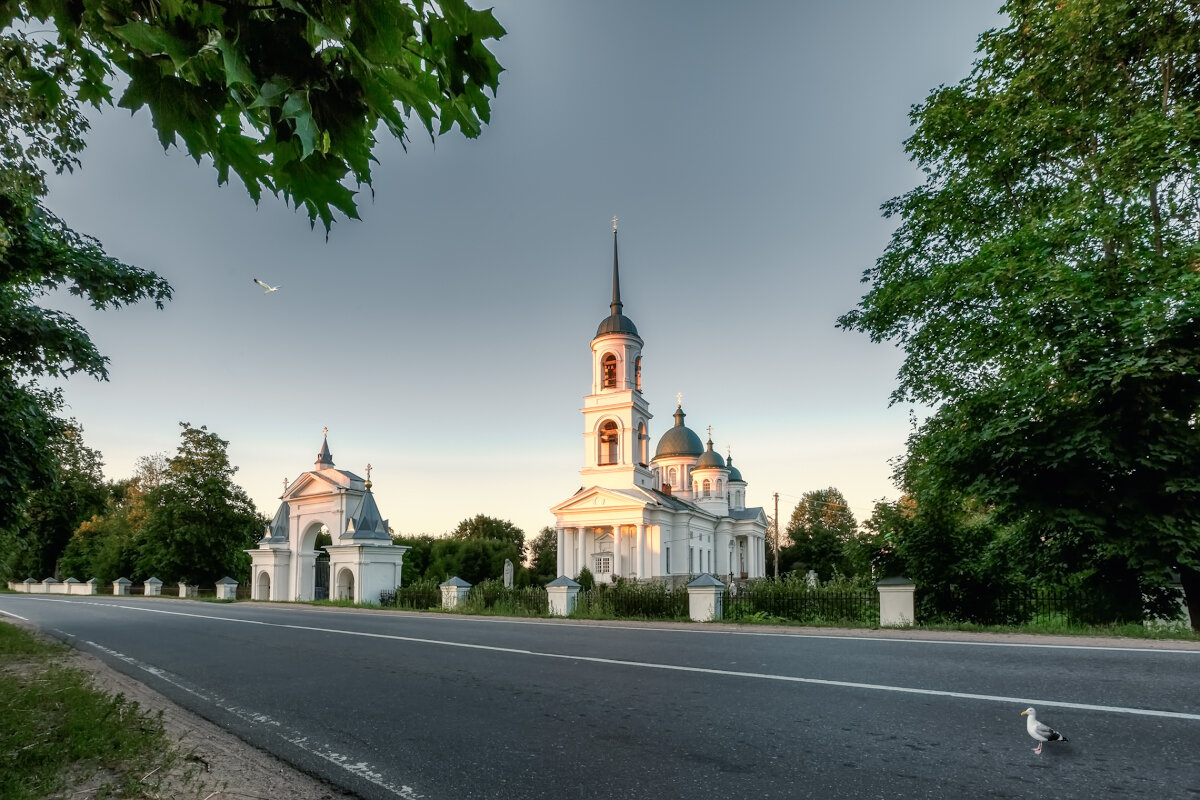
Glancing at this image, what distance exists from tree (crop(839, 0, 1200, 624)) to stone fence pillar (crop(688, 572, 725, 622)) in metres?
5.44

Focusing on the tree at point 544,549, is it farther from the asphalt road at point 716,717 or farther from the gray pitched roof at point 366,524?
the asphalt road at point 716,717

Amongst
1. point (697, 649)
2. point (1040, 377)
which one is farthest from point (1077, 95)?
point (697, 649)

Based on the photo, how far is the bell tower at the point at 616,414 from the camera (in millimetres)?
50938

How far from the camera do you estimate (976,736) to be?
4457 millimetres

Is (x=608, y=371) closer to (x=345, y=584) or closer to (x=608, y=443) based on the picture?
(x=608, y=443)

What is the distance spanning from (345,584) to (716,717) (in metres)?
27.3

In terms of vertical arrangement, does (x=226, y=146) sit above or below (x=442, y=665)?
above

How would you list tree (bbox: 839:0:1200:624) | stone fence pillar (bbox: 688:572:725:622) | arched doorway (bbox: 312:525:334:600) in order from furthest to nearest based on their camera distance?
arched doorway (bbox: 312:525:334:600), stone fence pillar (bbox: 688:572:725:622), tree (bbox: 839:0:1200:624)

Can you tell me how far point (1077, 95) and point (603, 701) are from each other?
15.3 metres

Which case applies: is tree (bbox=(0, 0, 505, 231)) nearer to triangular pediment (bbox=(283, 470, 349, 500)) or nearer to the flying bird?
the flying bird

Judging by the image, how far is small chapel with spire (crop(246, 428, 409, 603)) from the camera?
28.6 metres

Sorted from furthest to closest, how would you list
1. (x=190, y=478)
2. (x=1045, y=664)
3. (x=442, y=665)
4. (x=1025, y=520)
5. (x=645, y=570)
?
(x=645, y=570), (x=190, y=478), (x=1025, y=520), (x=442, y=665), (x=1045, y=664)

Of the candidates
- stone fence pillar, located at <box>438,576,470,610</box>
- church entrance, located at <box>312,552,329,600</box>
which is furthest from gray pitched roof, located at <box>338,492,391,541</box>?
stone fence pillar, located at <box>438,576,470,610</box>

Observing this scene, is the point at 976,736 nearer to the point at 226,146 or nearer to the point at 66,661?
the point at 226,146
